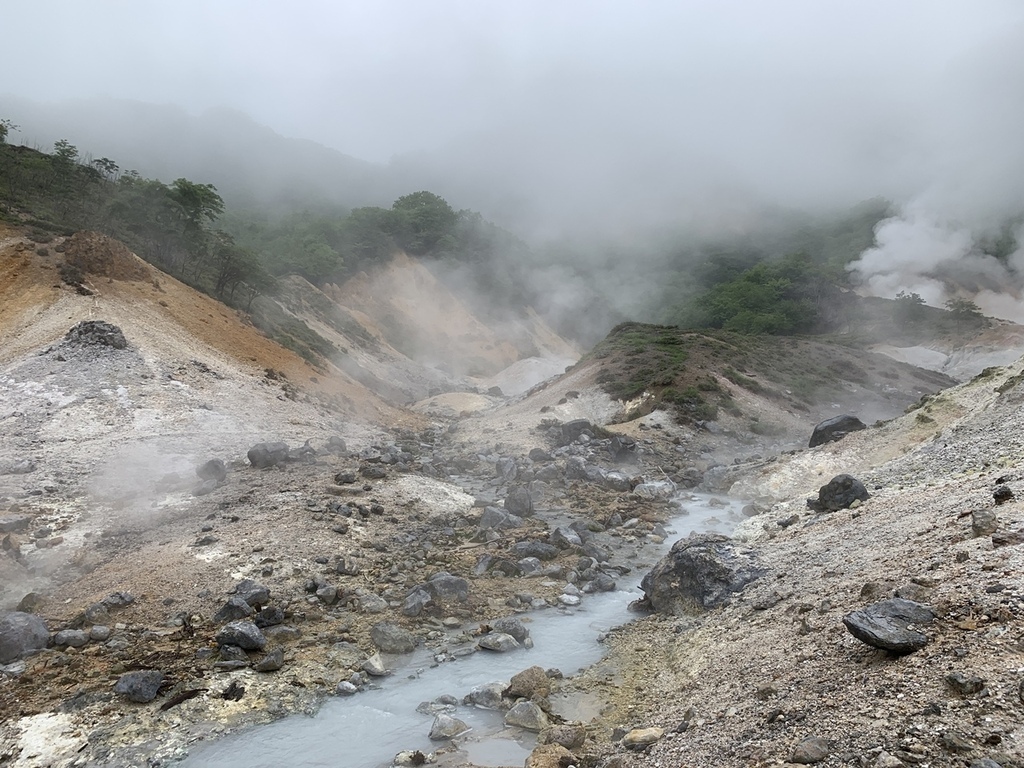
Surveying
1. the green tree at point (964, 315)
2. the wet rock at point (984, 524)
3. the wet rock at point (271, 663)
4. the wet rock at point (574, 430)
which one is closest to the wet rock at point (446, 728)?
the wet rock at point (271, 663)

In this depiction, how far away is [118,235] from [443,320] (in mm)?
40620

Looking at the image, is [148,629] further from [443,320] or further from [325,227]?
[325,227]

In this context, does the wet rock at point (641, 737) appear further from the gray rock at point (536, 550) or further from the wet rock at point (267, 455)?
the wet rock at point (267, 455)

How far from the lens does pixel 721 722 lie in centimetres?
655

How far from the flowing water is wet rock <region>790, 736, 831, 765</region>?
3324mm

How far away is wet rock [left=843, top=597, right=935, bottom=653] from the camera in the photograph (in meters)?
5.99

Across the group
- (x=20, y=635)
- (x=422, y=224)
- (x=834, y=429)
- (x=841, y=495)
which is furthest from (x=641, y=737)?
(x=422, y=224)

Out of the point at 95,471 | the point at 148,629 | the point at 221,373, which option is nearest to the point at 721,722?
the point at 148,629

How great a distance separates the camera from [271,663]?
30.1 feet

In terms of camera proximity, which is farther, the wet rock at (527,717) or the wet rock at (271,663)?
the wet rock at (271,663)

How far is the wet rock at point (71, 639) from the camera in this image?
9457mm

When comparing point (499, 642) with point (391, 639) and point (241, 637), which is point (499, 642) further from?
point (241, 637)

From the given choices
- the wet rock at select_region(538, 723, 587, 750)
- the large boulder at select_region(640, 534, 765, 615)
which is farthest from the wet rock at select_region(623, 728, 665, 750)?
the large boulder at select_region(640, 534, 765, 615)

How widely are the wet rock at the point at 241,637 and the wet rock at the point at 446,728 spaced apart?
133 inches
